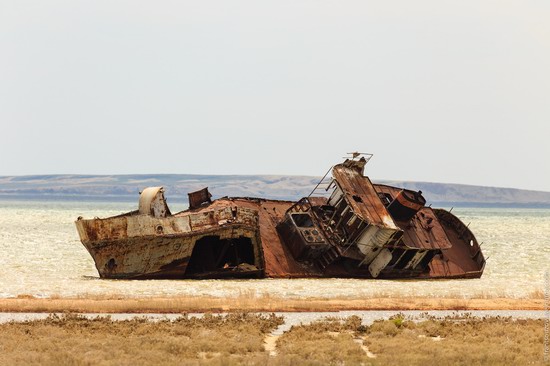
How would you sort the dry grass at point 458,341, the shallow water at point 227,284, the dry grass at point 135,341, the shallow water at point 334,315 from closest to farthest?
the dry grass at point 135,341 → the dry grass at point 458,341 → the shallow water at point 334,315 → the shallow water at point 227,284

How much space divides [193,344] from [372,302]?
9593mm

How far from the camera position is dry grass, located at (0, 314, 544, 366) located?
1903 cm

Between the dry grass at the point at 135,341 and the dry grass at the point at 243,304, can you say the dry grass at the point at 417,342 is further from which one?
the dry grass at the point at 243,304

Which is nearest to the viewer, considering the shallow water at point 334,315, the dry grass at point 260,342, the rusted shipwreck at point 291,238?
the dry grass at point 260,342

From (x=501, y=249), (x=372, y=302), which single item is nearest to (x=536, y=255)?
(x=501, y=249)

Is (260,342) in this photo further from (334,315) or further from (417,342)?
(334,315)

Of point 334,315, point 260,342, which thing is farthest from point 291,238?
point 260,342

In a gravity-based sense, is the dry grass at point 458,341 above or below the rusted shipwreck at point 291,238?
below

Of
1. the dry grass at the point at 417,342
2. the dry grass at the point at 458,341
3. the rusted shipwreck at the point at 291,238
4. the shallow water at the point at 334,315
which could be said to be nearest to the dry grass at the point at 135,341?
the shallow water at the point at 334,315

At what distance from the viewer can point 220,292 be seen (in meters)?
30.7

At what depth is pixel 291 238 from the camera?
36.3 m

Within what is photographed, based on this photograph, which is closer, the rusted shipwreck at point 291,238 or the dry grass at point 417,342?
the dry grass at point 417,342

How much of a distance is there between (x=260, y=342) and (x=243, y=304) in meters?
6.05

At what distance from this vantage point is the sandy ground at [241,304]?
84.6 ft
